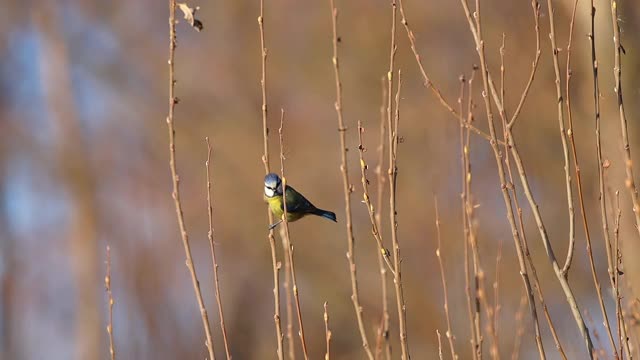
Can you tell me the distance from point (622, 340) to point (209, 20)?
43.5ft

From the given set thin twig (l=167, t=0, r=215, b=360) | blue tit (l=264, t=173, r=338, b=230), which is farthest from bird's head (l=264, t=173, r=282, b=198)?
thin twig (l=167, t=0, r=215, b=360)

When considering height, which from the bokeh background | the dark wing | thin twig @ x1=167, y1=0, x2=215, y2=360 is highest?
the bokeh background

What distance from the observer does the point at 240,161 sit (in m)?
14.1

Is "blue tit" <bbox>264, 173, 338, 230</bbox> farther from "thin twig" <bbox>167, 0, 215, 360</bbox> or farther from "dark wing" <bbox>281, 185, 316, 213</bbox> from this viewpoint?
"thin twig" <bbox>167, 0, 215, 360</bbox>

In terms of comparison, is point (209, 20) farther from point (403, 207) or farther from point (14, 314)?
point (14, 314)

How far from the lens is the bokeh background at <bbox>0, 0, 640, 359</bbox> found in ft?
34.6

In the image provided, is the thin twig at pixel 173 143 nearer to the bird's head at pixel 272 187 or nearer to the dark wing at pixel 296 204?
the bird's head at pixel 272 187

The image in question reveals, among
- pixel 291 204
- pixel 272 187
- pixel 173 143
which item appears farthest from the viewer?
pixel 291 204

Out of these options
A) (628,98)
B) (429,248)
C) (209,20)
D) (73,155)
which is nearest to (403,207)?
(429,248)

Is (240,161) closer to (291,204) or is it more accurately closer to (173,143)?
(291,204)

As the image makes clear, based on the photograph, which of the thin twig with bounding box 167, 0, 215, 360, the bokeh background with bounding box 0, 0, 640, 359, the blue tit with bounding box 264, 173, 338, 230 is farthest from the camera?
the bokeh background with bounding box 0, 0, 640, 359

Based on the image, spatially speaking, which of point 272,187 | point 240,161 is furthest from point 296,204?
point 240,161

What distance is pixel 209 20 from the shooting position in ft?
50.8

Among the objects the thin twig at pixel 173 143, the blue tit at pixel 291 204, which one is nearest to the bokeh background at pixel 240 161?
the blue tit at pixel 291 204
